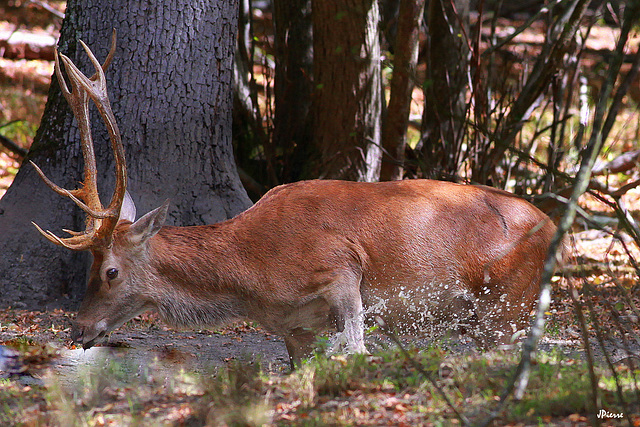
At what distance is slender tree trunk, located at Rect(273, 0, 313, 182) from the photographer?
9.00 meters

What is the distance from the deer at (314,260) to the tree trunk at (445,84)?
→ 2.97 metres

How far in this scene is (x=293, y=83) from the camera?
9344 mm

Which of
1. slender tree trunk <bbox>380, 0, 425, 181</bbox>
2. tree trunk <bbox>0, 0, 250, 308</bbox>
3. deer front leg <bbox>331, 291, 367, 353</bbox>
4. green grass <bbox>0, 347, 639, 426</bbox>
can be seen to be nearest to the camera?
green grass <bbox>0, 347, 639, 426</bbox>

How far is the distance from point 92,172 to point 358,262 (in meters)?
2.03

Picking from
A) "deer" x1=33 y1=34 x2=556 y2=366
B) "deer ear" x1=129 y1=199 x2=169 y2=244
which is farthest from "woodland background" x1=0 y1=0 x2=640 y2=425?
"deer ear" x1=129 y1=199 x2=169 y2=244

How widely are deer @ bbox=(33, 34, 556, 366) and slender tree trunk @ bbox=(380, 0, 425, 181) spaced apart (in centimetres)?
258

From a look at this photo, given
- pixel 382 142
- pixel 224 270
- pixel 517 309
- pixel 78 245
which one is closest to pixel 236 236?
pixel 224 270

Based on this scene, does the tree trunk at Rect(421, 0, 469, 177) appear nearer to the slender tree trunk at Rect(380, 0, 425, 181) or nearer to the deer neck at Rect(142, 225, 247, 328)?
the slender tree trunk at Rect(380, 0, 425, 181)

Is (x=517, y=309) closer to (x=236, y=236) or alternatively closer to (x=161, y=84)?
(x=236, y=236)

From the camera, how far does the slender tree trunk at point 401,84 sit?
804 cm

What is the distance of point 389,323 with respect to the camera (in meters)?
5.66

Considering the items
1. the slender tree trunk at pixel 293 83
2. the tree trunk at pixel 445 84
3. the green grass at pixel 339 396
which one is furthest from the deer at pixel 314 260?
the slender tree trunk at pixel 293 83

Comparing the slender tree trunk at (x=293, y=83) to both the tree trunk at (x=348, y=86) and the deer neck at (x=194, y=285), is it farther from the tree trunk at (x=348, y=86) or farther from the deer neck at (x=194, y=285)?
the deer neck at (x=194, y=285)

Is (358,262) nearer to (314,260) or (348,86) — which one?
(314,260)
